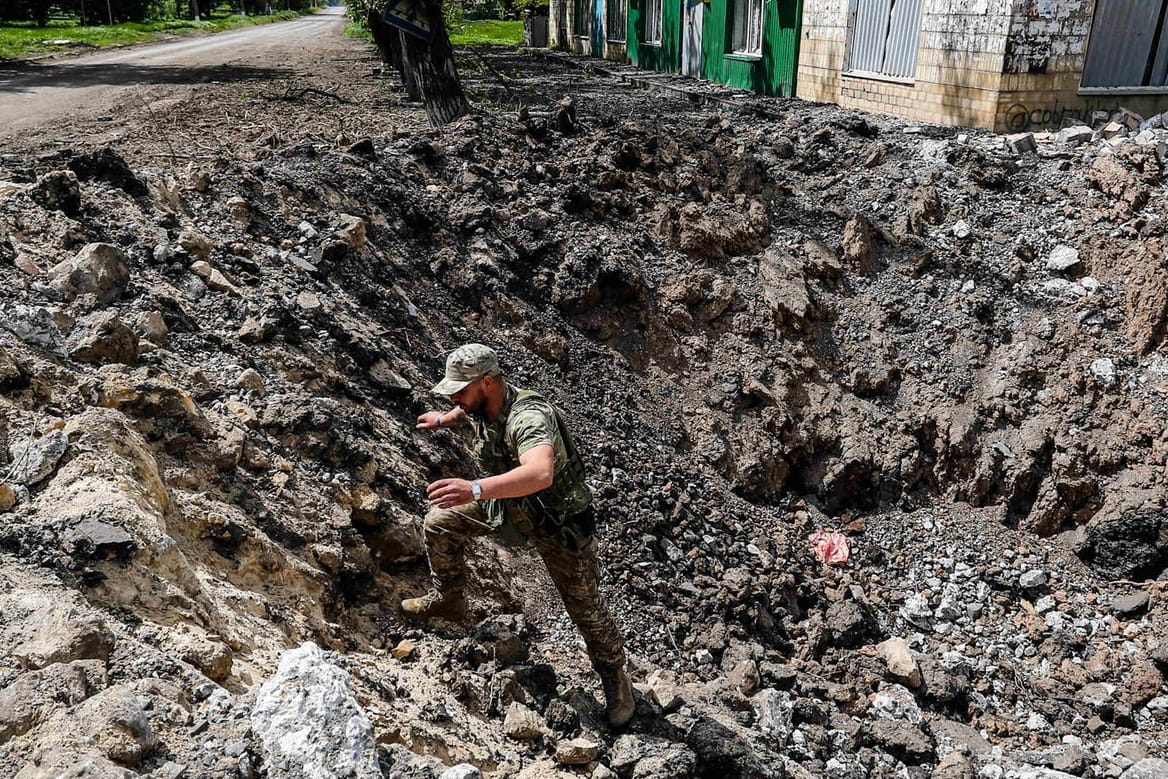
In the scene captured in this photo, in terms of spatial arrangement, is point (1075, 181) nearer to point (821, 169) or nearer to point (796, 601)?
point (821, 169)

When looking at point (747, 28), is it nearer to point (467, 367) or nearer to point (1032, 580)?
point (1032, 580)

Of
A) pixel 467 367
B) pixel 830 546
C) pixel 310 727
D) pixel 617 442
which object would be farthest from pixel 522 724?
pixel 830 546

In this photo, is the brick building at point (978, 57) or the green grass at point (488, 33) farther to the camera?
the green grass at point (488, 33)

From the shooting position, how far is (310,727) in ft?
7.77

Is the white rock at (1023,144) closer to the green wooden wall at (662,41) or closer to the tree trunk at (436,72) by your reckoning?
the tree trunk at (436,72)

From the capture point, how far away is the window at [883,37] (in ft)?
34.5

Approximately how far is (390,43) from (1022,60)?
9578mm

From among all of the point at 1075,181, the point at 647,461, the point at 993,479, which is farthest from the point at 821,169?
the point at 647,461

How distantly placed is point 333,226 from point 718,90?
32.8 feet

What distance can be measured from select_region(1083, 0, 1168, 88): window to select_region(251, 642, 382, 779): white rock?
1090 centimetres

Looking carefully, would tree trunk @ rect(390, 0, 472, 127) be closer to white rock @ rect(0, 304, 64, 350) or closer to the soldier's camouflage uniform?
white rock @ rect(0, 304, 64, 350)

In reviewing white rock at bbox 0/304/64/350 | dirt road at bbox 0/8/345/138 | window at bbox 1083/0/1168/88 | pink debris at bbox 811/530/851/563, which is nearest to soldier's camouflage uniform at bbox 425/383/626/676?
white rock at bbox 0/304/64/350

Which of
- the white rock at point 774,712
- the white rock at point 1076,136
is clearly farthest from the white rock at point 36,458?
the white rock at point 1076,136

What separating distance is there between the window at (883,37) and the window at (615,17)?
435 inches
